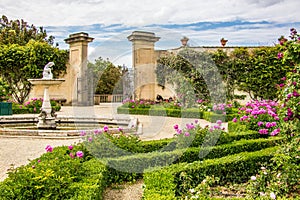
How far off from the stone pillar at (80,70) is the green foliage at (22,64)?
966mm

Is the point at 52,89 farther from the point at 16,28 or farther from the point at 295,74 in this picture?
the point at 295,74

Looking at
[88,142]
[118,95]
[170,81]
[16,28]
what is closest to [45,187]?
[88,142]

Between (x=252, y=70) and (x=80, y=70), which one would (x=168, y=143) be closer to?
(x=252, y=70)

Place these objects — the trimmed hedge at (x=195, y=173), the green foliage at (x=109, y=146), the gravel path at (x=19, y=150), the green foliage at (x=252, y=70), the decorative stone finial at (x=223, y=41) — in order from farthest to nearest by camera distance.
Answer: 1. the decorative stone finial at (x=223, y=41)
2. the green foliage at (x=252, y=70)
3. the gravel path at (x=19, y=150)
4. the green foliage at (x=109, y=146)
5. the trimmed hedge at (x=195, y=173)

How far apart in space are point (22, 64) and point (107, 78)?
15.7ft

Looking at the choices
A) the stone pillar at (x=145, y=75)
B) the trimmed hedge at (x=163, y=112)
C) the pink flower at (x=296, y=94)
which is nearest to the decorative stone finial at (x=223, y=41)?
the stone pillar at (x=145, y=75)

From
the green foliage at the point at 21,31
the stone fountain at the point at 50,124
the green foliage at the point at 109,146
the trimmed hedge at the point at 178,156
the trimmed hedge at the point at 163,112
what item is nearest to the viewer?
the trimmed hedge at the point at 178,156

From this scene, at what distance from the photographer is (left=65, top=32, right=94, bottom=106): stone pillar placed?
17.3 metres

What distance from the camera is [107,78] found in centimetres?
1861

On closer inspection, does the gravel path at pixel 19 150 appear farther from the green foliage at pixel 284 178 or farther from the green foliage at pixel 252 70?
the green foliage at pixel 252 70

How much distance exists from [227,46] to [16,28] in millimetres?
17969

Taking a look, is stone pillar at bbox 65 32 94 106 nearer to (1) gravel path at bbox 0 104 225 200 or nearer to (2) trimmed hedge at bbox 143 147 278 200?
(1) gravel path at bbox 0 104 225 200

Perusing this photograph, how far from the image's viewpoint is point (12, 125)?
10.5 m

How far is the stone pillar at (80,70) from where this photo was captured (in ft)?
56.9
